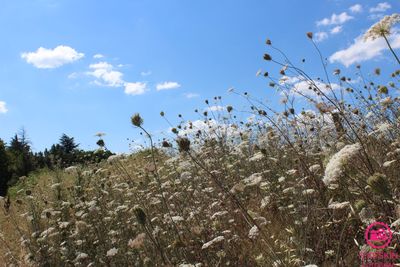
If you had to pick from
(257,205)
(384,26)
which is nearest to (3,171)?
(257,205)

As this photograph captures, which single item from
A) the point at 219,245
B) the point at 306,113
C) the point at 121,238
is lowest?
the point at 219,245

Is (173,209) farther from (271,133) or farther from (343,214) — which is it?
(343,214)

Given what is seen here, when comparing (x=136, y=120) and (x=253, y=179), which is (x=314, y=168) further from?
(x=136, y=120)

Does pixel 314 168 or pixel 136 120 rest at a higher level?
pixel 136 120

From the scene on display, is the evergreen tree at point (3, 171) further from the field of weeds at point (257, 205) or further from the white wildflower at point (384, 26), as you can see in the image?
the white wildflower at point (384, 26)

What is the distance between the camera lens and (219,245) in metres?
5.06

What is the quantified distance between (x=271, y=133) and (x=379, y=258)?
172 inches

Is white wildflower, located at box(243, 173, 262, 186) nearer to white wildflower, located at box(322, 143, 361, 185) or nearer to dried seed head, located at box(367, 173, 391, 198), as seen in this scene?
white wildflower, located at box(322, 143, 361, 185)

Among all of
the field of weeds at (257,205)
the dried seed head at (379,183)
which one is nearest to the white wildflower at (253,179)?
the field of weeds at (257,205)

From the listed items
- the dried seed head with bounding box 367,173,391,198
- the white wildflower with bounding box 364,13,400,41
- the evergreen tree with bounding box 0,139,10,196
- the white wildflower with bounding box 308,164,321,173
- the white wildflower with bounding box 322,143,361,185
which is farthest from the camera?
the evergreen tree with bounding box 0,139,10,196

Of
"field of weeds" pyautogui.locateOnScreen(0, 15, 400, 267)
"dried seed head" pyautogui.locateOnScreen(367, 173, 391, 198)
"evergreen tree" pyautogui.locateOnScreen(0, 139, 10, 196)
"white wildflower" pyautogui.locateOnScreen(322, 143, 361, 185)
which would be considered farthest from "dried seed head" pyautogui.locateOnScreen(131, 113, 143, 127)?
"evergreen tree" pyautogui.locateOnScreen(0, 139, 10, 196)

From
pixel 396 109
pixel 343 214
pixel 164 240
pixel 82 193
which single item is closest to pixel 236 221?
pixel 164 240

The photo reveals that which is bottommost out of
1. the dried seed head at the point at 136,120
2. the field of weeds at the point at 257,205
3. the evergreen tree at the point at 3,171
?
the field of weeds at the point at 257,205

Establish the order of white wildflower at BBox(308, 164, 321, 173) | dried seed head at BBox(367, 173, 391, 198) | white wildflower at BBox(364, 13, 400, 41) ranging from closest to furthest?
dried seed head at BBox(367, 173, 391, 198)
white wildflower at BBox(364, 13, 400, 41)
white wildflower at BBox(308, 164, 321, 173)
